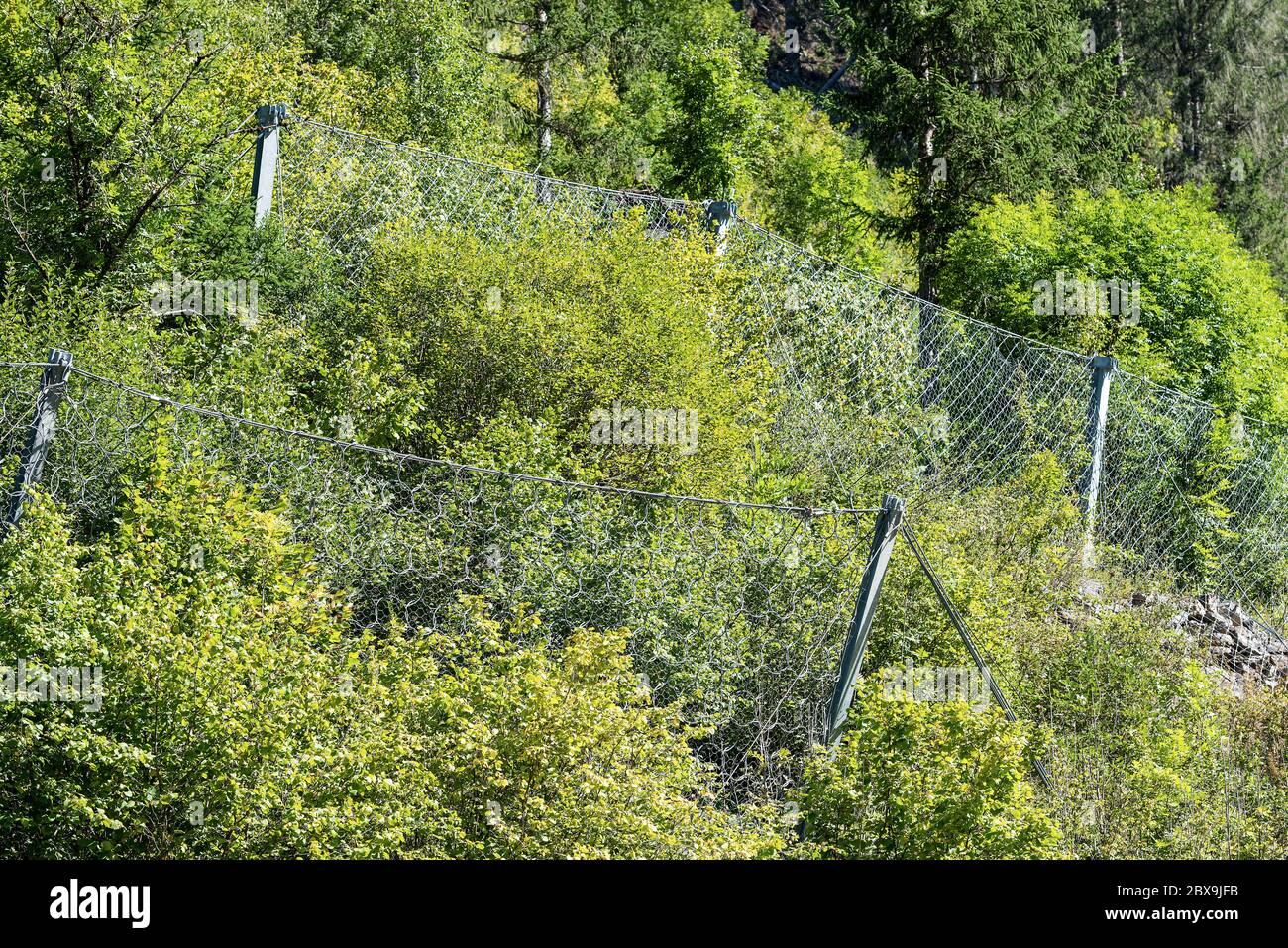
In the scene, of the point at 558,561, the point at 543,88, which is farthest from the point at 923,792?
the point at 543,88

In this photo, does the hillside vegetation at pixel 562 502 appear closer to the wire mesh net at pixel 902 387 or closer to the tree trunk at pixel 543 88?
the wire mesh net at pixel 902 387

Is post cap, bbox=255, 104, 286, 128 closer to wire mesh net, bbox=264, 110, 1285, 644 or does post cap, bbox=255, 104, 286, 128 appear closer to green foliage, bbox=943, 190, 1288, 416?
wire mesh net, bbox=264, 110, 1285, 644

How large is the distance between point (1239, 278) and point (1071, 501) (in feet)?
20.6

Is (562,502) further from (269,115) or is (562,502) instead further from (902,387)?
(902,387)

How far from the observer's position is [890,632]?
780cm

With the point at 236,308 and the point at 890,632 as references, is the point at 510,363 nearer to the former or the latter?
the point at 236,308

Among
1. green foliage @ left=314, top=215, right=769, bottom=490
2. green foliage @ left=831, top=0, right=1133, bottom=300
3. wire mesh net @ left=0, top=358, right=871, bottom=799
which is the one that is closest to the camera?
wire mesh net @ left=0, top=358, right=871, bottom=799

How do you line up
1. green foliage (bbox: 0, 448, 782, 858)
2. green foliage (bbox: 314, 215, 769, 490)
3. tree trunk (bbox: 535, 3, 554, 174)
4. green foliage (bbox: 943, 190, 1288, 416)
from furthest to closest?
1. tree trunk (bbox: 535, 3, 554, 174)
2. green foliage (bbox: 943, 190, 1288, 416)
3. green foliage (bbox: 314, 215, 769, 490)
4. green foliage (bbox: 0, 448, 782, 858)

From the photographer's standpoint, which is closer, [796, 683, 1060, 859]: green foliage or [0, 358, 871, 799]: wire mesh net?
[796, 683, 1060, 859]: green foliage

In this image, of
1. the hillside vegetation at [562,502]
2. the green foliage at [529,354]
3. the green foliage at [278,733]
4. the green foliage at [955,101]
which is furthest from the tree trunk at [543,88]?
the green foliage at [278,733]

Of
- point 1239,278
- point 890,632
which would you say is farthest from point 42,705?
point 1239,278

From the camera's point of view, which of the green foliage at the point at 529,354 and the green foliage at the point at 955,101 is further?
the green foliage at the point at 955,101

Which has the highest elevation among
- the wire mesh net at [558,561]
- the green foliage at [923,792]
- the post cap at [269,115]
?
the post cap at [269,115]

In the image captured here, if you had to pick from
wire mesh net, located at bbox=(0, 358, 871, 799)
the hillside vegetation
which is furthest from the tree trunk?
wire mesh net, located at bbox=(0, 358, 871, 799)
